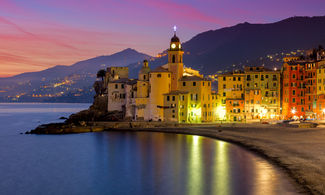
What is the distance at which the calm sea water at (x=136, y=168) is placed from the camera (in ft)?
109

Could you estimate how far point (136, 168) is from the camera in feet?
141

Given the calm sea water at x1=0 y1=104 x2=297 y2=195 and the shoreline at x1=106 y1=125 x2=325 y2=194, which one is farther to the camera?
the calm sea water at x1=0 y1=104 x2=297 y2=195

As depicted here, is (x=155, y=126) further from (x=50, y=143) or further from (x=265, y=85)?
(x=265, y=85)

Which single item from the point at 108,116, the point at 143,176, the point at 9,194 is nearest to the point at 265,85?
the point at 108,116

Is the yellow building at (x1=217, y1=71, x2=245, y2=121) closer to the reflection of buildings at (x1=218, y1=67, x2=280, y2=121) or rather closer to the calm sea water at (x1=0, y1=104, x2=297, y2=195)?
the reflection of buildings at (x1=218, y1=67, x2=280, y2=121)

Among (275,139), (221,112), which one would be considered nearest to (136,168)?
(275,139)

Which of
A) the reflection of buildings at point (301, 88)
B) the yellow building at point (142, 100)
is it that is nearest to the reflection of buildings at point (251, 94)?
the reflection of buildings at point (301, 88)

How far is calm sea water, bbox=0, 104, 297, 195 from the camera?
33.3 m

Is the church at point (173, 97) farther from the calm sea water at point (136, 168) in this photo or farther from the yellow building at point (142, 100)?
the calm sea water at point (136, 168)

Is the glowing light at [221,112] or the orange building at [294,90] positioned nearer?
the orange building at [294,90]

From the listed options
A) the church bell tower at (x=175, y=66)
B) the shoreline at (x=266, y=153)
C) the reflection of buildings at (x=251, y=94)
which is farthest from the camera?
the reflection of buildings at (x=251, y=94)

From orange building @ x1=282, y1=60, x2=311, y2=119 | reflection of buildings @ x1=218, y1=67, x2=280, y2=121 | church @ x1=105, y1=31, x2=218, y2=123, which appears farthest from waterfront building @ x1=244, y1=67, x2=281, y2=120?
church @ x1=105, y1=31, x2=218, y2=123

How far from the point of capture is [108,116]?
298ft

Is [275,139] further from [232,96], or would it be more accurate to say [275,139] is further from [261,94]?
[261,94]
